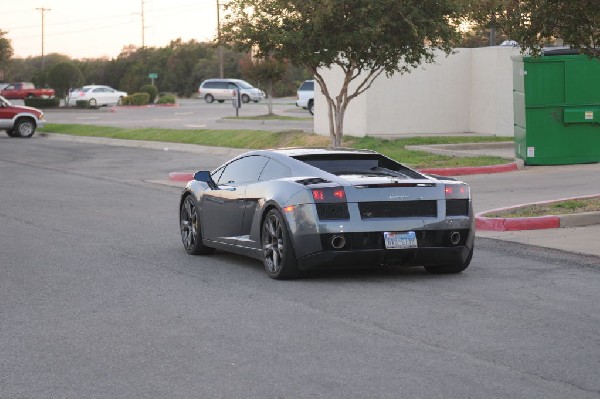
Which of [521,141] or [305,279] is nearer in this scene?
[305,279]

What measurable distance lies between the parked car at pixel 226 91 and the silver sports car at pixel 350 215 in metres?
76.1

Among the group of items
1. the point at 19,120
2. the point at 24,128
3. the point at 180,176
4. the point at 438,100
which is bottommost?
the point at 180,176

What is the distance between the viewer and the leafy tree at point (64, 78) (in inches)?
3802

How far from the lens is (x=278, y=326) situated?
9250 millimetres

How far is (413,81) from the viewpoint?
35.4 meters

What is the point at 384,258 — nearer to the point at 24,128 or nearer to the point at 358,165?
the point at 358,165

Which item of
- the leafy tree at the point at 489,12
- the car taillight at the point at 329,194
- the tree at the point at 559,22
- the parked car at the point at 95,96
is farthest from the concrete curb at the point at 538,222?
the parked car at the point at 95,96

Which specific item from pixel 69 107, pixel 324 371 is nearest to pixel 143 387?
pixel 324 371

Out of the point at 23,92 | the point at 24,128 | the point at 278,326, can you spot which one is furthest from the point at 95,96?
the point at 278,326

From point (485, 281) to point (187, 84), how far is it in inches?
4272

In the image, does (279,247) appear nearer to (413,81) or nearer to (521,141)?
(521,141)

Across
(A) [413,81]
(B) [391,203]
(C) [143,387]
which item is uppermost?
(A) [413,81]

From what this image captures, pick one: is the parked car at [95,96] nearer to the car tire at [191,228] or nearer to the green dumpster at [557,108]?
the green dumpster at [557,108]

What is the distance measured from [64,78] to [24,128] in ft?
167
